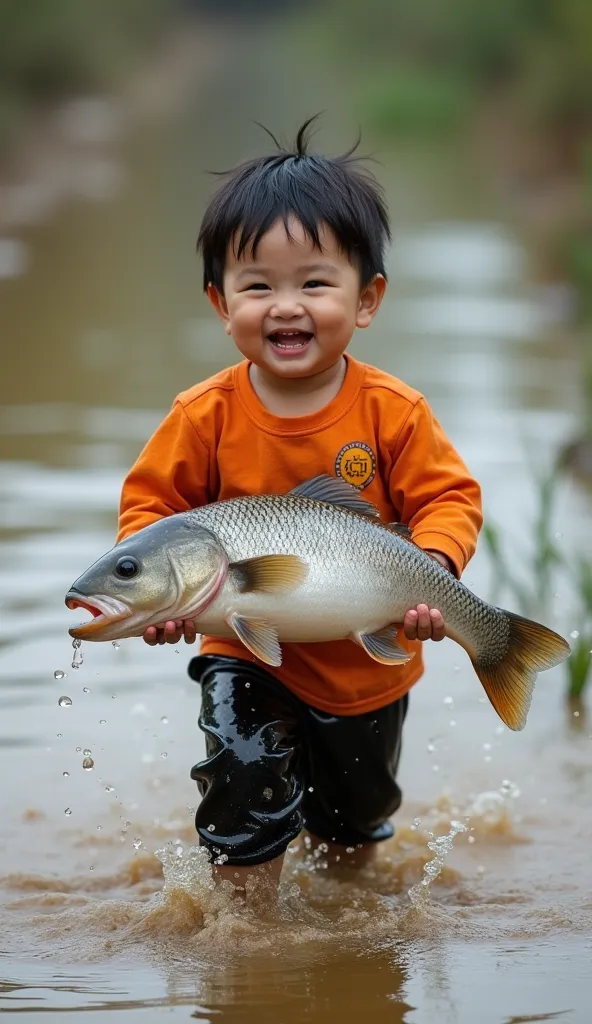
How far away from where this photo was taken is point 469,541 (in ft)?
13.1

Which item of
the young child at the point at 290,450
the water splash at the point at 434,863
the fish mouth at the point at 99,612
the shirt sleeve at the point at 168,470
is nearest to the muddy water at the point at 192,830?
the water splash at the point at 434,863

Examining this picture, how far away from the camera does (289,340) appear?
3.95 m

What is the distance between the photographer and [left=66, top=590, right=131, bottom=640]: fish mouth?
3.55m

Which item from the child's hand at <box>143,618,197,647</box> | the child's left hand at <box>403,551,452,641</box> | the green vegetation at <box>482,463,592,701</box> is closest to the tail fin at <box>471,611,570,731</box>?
the child's left hand at <box>403,551,452,641</box>

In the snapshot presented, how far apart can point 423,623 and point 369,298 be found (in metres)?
0.88

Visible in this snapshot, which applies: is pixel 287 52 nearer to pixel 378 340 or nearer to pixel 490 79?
pixel 490 79

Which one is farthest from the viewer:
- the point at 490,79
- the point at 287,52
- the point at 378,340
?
the point at 287,52

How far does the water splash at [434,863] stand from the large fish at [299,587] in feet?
1.87

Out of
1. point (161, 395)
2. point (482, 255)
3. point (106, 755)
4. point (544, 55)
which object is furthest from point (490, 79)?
point (106, 755)

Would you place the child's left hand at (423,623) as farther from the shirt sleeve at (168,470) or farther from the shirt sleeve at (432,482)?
the shirt sleeve at (168,470)

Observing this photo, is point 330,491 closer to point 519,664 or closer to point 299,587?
point 299,587

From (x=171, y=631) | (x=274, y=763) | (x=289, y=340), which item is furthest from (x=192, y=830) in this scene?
(x=289, y=340)

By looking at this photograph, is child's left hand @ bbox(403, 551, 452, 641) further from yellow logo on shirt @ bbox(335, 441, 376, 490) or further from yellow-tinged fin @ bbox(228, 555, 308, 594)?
yellow logo on shirt @ bbox(335, 441, 376, 490)

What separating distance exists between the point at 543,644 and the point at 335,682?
544mm
